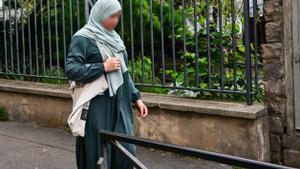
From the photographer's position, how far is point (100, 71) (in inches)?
132

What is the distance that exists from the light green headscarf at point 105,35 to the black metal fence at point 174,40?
173cm

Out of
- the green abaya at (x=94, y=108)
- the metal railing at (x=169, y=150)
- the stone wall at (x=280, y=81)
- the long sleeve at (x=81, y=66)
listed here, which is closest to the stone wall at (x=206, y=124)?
the stone wall at (x=280, y=81)

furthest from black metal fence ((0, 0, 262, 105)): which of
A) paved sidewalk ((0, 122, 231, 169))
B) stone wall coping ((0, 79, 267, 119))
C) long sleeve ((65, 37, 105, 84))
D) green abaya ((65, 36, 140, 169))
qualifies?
long sleeve ((65, 37, 105, 84))

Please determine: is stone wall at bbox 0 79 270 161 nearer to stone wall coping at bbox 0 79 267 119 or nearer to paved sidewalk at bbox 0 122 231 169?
stone wall coping at bbox 0 79 267 119

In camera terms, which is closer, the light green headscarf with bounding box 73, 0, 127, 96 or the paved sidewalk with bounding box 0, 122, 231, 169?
the light green headscarf with bounding box 73, 0, 127, 96

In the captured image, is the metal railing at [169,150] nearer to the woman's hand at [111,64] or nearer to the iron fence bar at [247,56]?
the woman's hand at [111,64]

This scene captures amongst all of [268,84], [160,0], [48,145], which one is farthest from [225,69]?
[48,145]

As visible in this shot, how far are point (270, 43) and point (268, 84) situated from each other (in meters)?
0.39

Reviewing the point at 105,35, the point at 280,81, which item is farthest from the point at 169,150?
the point at 280,81

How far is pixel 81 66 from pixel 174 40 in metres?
2.14

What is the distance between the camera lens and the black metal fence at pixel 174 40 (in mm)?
4992

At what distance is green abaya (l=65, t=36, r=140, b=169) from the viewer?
336 cm

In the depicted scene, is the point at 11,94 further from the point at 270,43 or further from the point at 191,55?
the point at 270,43

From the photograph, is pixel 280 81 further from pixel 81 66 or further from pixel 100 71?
pixel 81 66
